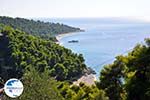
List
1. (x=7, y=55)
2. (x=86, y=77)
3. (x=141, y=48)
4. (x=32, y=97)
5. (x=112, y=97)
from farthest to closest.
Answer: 1. (x=86, y=77)
2. (x=7, y=55)
3. (x=112, y=97)
4. (x=141, y=48)
5. (x=32, y=97)

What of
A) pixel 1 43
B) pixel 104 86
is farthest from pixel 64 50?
pixel 104 86

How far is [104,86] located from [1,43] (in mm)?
37481

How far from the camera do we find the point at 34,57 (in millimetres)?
53875

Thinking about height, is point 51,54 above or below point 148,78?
below

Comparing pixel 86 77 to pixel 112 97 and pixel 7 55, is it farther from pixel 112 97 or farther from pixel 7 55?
pixel 112 97

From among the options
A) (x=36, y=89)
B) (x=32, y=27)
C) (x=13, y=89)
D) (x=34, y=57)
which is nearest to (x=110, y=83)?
(x=36, y=89)

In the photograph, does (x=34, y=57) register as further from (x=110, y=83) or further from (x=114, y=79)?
(x=114, y=79)

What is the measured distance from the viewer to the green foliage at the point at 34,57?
52.0 metres

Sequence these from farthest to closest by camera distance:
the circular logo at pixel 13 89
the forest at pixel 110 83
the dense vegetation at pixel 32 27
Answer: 1. the dense vegetation at pixel 32 27
2. the forest at pixel 110 83
3. the circular logo at pixel 13 89

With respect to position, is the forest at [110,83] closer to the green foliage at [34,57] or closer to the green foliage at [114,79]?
the green foliage at [114,79]

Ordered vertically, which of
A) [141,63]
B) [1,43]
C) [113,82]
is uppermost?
[141,63]

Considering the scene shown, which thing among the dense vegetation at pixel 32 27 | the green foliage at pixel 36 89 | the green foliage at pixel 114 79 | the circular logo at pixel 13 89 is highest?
the circular logo at pixel 13 89

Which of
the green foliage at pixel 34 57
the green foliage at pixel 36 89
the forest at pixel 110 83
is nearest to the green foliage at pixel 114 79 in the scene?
the forest at pixel 110 83

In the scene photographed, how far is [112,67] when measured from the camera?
75.4ft
